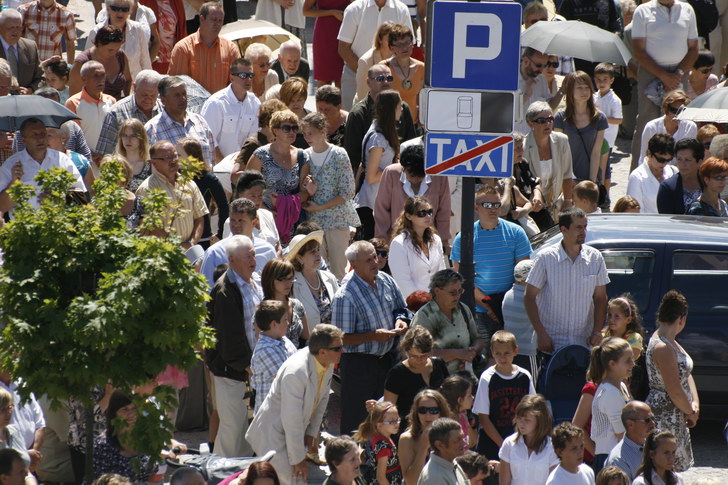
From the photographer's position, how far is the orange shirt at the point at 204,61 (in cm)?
1486

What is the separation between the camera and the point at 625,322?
9891 millimetres

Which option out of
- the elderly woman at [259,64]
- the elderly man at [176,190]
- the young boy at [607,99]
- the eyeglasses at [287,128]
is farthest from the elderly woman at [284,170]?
the young boy at [607,99]

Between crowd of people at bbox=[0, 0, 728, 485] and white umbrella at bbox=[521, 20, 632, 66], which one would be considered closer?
crowd of people at bbox=[0, 0, 728, 485]

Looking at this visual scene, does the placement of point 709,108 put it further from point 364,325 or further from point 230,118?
point 364,325

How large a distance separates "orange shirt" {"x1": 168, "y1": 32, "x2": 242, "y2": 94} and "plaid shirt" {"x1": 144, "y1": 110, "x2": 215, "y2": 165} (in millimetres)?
2200

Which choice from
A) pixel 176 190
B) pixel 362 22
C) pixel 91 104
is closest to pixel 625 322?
pixel 176 190

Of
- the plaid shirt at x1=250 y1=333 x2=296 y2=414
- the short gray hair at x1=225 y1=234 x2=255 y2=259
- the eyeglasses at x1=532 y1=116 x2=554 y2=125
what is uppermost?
the eyeglasses at x1=532 y1=116 x2=554 y2=125

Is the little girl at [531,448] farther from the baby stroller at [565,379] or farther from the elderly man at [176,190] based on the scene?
the elderly man at [176,190]

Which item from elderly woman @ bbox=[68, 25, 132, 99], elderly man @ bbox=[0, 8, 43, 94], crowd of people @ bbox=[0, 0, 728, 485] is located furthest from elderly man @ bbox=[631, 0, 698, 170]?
elderly man @ bbox=[0, 8, 43, 94]

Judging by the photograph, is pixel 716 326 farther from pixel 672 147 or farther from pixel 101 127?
pixel 101 127

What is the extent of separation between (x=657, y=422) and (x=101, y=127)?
665 centimetres

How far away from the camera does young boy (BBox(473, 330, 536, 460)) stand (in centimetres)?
938

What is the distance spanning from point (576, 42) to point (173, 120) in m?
5.20

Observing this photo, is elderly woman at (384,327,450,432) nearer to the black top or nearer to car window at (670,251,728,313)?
the black top
